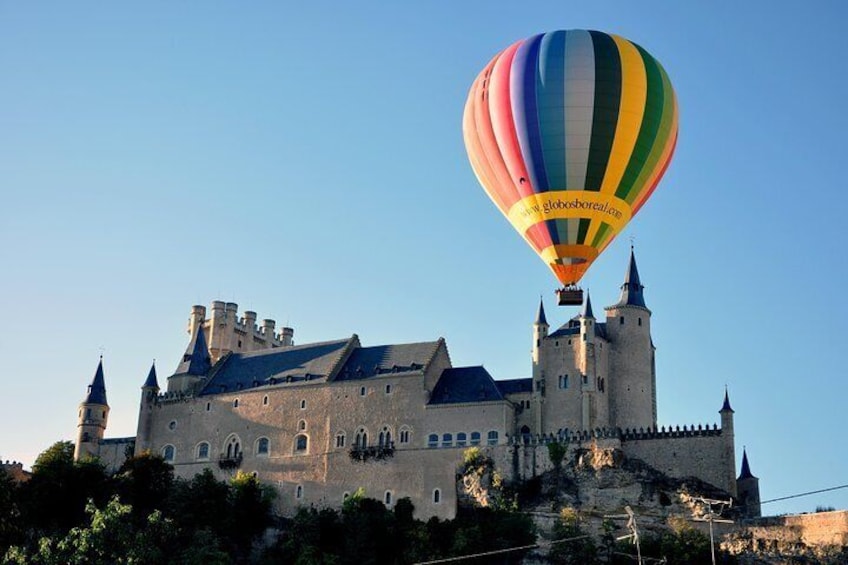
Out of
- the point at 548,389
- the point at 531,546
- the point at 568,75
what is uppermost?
the point at 568,75

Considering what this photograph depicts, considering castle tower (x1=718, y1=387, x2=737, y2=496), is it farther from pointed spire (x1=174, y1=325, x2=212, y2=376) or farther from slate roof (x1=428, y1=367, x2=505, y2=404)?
pointed spire (x1=174, y1=325, x2=212, y2=376)

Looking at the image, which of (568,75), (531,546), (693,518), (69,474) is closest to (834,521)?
(693,518)

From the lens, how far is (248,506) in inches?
3403

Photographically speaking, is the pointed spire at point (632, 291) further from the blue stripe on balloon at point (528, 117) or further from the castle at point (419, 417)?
the blue stripe on balloon at point (528, 117)

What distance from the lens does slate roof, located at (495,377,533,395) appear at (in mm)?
88438

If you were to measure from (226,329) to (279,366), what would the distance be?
1186 centimetres

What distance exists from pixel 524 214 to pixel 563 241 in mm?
1978

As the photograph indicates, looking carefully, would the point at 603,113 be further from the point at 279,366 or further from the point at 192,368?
the point at 192,368

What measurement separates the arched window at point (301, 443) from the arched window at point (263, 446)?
6.77ft

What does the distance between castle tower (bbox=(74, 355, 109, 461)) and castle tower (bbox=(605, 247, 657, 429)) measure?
38401 millimetres

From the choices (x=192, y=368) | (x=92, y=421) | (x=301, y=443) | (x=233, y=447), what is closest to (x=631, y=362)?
(x=301, y=443)

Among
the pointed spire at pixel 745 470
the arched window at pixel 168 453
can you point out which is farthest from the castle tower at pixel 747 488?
the arched window at pixel 168 453

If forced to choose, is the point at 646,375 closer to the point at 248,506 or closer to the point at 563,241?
the point at 248,506

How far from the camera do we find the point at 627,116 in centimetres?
5612
